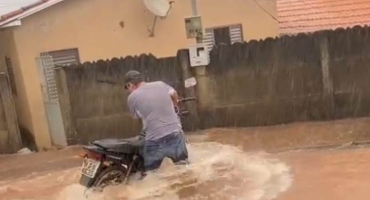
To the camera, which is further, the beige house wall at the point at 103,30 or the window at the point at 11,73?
the window at the point at 11,73

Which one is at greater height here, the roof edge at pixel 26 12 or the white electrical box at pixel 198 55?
the roof edge at pixel 26 12

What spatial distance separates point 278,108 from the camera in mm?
11508

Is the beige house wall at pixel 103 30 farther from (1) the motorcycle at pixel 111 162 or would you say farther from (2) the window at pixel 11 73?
(1) the motorcycle at pixel 111 162

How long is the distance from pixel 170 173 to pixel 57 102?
4.48 meters

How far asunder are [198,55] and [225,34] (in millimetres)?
3639

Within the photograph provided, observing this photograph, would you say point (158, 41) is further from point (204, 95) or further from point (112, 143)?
point (112, 143)

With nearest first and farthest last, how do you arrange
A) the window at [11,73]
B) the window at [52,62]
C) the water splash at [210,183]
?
the water splash at [210,183] < the window at [52,62] < the window at [11,73]

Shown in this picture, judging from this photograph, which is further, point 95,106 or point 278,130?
point 95,106

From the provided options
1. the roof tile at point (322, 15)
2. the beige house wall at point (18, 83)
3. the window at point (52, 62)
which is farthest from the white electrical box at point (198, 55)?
the roof tile at point (322, 15)

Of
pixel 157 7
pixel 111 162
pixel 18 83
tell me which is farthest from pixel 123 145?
pixel 18 83

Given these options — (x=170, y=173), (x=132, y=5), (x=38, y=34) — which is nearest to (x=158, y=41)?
(x=132, y=5)

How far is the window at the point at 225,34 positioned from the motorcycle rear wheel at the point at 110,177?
6.95 meters

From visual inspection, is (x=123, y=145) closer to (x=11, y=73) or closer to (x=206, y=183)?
(x=206, y=183)

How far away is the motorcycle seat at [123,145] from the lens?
8125mm
